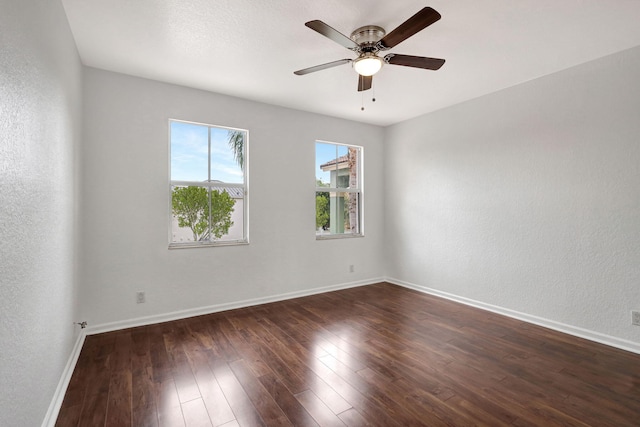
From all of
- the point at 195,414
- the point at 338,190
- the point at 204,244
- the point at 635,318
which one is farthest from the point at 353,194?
the point at 195,414

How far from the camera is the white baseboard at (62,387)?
1749mm

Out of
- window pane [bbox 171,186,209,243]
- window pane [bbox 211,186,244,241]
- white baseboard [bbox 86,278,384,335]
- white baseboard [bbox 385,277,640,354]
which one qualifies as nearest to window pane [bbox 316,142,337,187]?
window pane [bbox 211,186,244,241]

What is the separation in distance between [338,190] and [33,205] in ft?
12.6

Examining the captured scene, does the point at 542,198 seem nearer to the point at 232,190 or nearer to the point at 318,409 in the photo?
the point at 318,409

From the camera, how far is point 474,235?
3973 mm

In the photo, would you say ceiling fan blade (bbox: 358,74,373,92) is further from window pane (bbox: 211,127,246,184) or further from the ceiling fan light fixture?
window pane (bbox: 211,127,246,184)

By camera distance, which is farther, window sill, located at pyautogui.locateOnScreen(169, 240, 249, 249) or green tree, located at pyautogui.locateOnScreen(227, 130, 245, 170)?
green tree, located at pyautogui.locateOnScreen(227, 130, 245, 170)

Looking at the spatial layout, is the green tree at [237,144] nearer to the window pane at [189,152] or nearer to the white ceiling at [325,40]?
the window pane at [189,152]

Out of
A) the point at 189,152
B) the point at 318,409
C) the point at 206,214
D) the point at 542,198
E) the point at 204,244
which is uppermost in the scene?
the point at 189,152

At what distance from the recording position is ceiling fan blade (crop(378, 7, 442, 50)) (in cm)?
178

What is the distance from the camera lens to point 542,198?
3.32m

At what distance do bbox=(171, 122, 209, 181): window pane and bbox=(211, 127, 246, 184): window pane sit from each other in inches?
3.9

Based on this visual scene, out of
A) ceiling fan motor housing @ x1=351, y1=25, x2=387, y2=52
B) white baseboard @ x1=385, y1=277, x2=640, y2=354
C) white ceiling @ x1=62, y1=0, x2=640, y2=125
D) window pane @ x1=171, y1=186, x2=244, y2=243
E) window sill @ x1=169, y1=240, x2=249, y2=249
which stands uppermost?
white ceiling @ x1=62, y1=0, x2=640, y2=125

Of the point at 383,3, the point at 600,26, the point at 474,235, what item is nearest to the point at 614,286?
the point at 474,235
